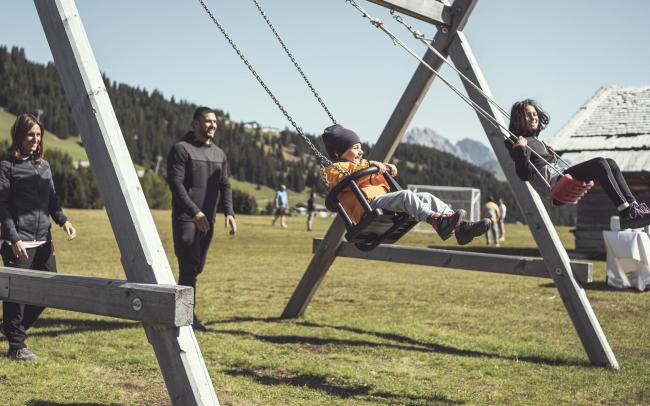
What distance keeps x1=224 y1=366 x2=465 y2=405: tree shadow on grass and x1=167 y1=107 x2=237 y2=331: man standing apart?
1.60 metres

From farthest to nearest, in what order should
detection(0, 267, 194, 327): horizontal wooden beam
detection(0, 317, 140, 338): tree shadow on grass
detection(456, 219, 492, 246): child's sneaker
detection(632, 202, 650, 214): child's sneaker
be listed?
1. detection(0, 317, 140, 338): tree shadow on grass
2. detection(632, 202, 650, 214): child's sneaker
3. detection(456, 219, 492, 246): child's sneaker
4. detection(0, 267, 194, 327): horizontal wooden beam

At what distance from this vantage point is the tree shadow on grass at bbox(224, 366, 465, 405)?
17.1ft

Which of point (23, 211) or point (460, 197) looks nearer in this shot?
point (23, 211)

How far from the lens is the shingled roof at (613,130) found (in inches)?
926

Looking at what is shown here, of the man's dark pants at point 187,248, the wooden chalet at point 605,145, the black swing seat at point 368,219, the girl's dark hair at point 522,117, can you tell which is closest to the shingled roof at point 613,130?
the wooden chalet at point 605,145

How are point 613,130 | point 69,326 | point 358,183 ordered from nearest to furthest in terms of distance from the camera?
point 358,183
point 69,326
point 613,130

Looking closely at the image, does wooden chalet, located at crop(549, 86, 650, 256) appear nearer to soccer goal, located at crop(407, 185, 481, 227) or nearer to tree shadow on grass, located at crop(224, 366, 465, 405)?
soccer goal, located at crop(407, 185, 481, 227)

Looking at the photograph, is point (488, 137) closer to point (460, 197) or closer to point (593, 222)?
point (593, 222)

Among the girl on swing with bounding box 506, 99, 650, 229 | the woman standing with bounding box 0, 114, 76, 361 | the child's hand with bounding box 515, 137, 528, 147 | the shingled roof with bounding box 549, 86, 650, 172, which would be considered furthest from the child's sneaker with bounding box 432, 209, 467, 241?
the shingled roof with bounding box 549, 86, 650, 172

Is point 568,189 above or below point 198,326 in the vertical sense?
above

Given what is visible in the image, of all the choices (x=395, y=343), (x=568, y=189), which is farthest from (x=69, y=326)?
(x=568, y=189)

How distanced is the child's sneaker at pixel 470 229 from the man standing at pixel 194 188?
3.15 meters

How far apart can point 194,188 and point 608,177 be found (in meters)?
4.32

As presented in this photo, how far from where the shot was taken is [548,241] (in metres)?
6.55
